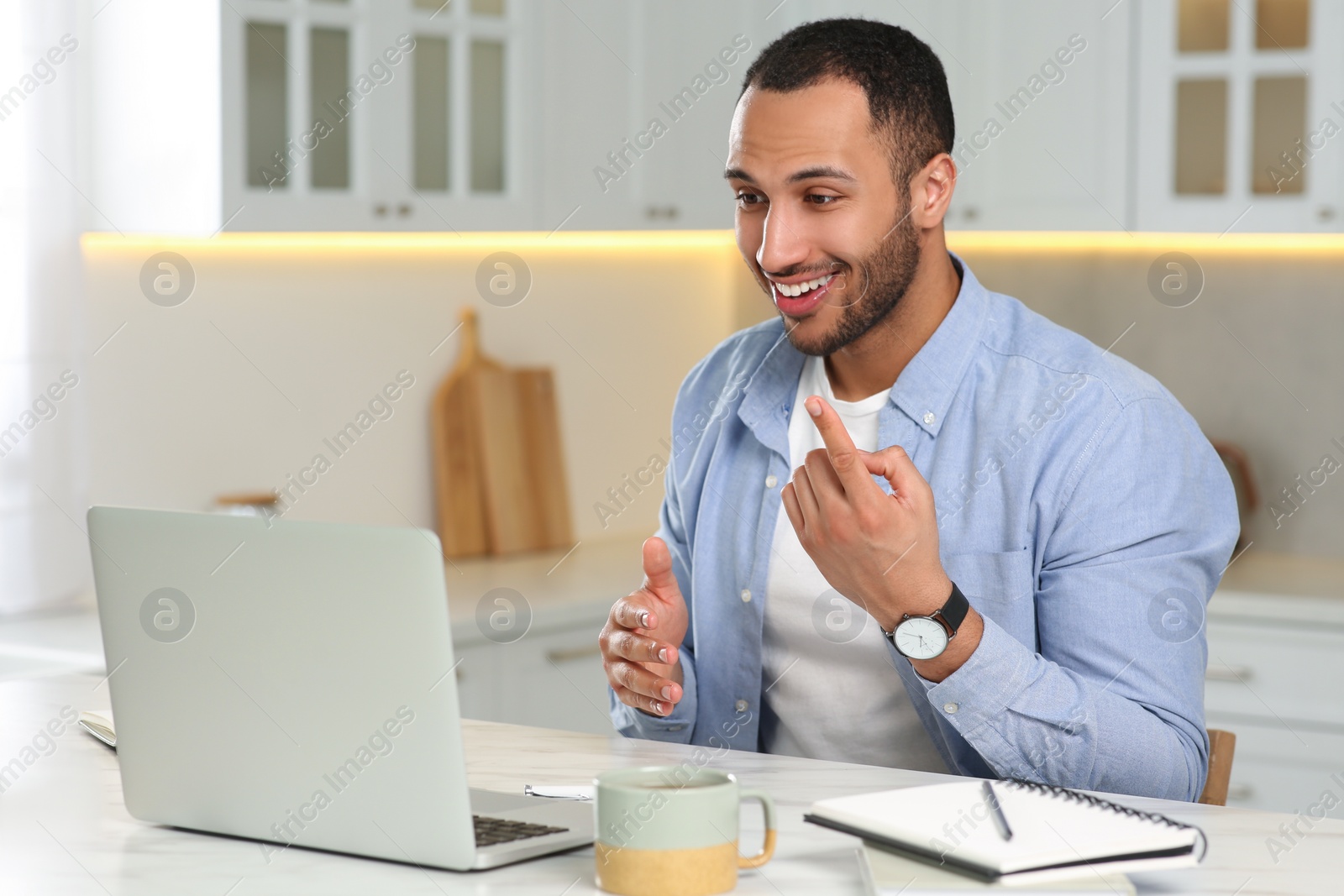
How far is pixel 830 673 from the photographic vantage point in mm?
1660

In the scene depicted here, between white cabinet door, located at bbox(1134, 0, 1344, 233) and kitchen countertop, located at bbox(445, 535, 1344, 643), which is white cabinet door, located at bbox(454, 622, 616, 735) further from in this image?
white cabinet door, located at bbox(1134, 0, 1344, 233)

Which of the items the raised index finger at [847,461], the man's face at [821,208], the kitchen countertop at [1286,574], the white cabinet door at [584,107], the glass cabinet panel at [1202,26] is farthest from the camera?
the white cabinet door at [584,107]

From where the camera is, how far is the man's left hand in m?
1.32

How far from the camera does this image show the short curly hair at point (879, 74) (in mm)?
1650

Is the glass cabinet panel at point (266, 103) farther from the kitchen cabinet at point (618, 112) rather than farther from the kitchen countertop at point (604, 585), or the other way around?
the kitchen countertop at point (604, 585)

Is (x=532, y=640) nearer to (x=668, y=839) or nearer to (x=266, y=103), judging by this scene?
(x=266, y=103)

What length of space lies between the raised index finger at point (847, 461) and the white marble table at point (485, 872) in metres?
0.24

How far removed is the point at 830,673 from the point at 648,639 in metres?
0.23

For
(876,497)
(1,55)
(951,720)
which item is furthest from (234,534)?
(1,55)

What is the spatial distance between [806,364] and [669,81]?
1810 millimetres

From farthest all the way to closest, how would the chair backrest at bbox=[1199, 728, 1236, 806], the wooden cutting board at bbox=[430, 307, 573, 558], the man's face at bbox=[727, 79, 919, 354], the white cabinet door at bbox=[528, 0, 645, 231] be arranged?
the wooden cutting board at bbox=[430, 307, 573, 558], the white cabinet door at bbox=[528, 0, 645, 231], the man's face at bbox=[727, 79, 919, 354], the chair backrest at bbox=[1199, 728, 1236, 806]

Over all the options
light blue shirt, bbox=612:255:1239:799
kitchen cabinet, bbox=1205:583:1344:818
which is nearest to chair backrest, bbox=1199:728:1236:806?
light blue shirt, bbox=612:255:1239:799

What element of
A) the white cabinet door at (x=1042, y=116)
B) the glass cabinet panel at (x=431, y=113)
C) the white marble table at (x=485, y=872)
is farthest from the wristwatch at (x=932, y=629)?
the white cabinet door at (x=1042, y=116)

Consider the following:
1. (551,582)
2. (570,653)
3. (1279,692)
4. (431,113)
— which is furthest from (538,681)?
(1279,692)
